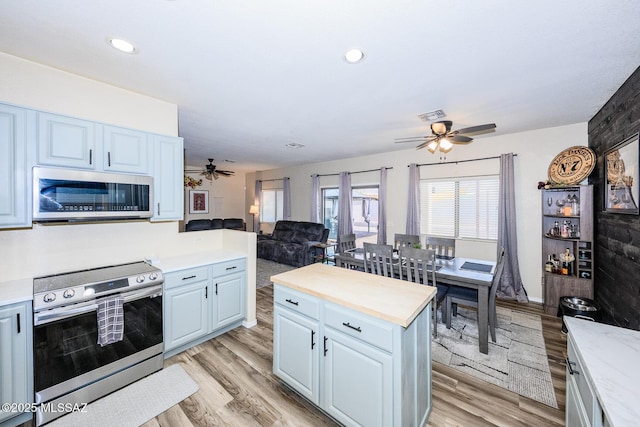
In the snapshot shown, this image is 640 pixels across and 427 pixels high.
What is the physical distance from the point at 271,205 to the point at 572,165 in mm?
7529

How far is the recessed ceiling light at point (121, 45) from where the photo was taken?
70.9 inches

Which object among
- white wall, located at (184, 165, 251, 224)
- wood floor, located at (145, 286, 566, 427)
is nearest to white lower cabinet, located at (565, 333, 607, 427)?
wood floor, located at (145, 286, 566, 427)

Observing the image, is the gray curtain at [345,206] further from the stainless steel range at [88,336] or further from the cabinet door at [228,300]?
the stainless steel range at [88,336]

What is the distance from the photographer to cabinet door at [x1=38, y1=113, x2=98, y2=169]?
1947 mm

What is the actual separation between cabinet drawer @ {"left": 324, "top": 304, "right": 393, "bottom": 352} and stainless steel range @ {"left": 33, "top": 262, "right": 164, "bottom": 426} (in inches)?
65.2

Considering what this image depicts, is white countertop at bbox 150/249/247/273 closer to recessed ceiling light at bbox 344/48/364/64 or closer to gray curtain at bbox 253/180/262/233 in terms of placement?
recessed ceiling light at bbox 344/48/364/64

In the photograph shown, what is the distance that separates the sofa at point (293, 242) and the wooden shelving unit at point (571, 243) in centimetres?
436

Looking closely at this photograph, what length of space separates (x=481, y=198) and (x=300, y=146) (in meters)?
3.61

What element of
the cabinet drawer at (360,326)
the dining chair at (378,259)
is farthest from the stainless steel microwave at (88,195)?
the dining chair at (378,259)

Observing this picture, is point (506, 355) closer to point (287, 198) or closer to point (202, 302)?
point (202, 302)

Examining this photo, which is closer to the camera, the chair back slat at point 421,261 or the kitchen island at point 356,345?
the kitchen island at point 356,345

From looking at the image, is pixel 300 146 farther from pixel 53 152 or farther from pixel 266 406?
pixel 266 406

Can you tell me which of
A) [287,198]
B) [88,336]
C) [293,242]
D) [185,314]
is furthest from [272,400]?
[287,198]

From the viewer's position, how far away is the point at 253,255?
3154 millimetres
